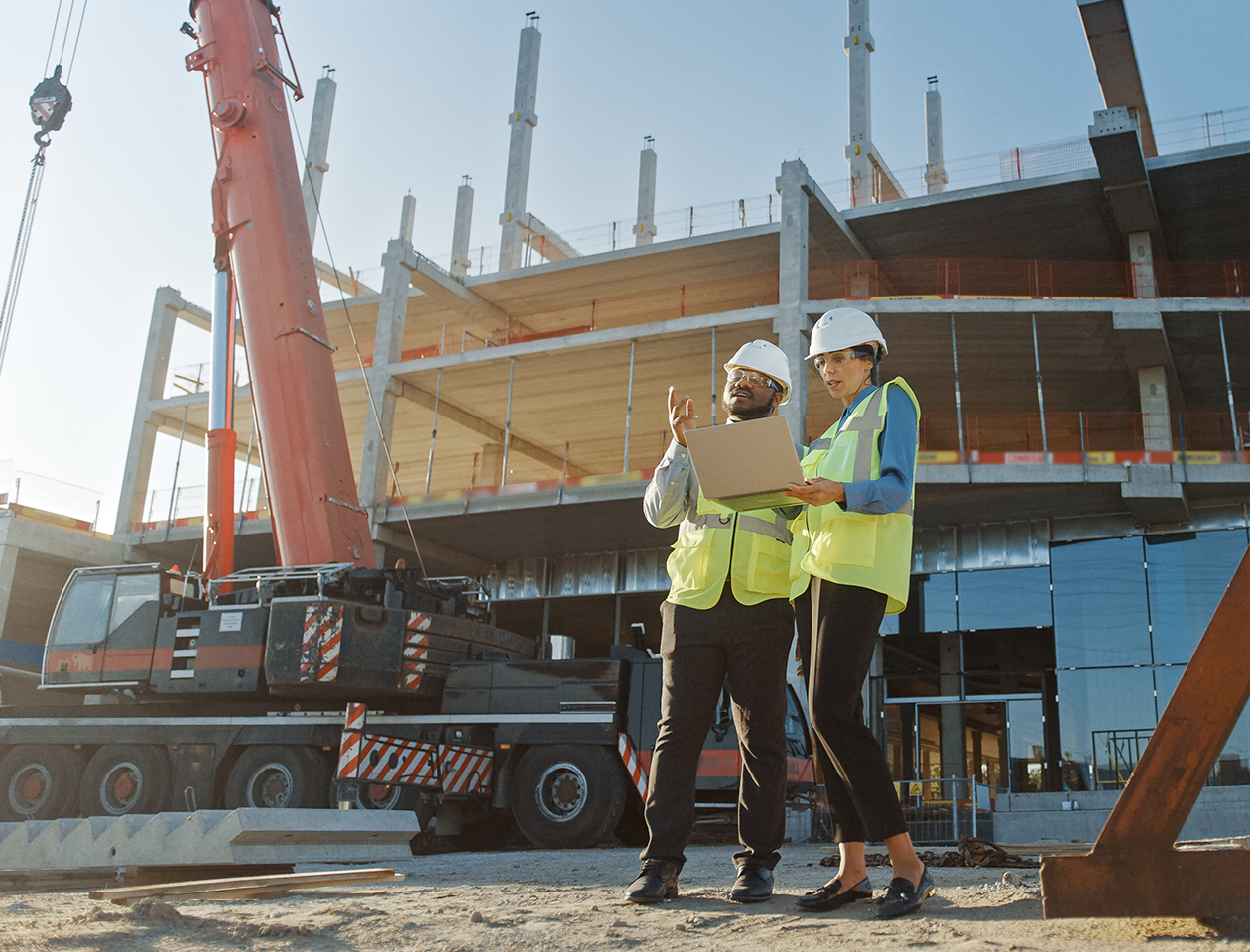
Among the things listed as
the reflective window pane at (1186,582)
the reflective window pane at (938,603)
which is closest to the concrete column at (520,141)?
the reflective window pane at (938,603)

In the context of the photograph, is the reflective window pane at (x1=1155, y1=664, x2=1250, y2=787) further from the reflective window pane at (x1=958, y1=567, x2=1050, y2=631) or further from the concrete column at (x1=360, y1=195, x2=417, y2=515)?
the concrete column at (x1=360, y1=195, x2=417, y2=515)

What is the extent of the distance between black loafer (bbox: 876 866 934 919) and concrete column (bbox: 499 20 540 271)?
27.9m

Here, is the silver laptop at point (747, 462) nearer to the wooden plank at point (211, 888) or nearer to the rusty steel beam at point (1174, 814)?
the rusty steel beam at point (1174, 814)

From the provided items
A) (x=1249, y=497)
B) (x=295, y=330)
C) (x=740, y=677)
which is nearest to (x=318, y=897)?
(x=740, y=677)

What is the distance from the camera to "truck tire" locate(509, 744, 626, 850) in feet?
31.3

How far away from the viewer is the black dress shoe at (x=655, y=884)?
3.35m

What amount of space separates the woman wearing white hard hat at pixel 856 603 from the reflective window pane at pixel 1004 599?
1715cm

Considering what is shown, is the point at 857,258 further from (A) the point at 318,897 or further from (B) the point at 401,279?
(A) the point at 318,897

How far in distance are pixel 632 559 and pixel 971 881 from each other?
19846mm

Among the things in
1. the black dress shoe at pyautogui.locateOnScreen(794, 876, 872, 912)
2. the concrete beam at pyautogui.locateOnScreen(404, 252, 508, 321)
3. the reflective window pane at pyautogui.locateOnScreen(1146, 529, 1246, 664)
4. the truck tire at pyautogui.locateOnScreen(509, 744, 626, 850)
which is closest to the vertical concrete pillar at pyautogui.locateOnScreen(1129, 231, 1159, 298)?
the reflective window pane at pyautogui.locateOnScreen(1146, 529, 1246, 664)

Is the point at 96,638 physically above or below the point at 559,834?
above

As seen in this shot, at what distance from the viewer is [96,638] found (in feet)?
37.9

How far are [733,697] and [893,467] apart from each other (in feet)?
3.37

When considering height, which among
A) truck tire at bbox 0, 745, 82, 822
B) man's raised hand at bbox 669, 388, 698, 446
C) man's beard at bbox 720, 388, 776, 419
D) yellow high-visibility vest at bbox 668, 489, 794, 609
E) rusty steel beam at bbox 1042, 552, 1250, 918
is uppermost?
man's beard at bbox 720, 388, 776, 419
